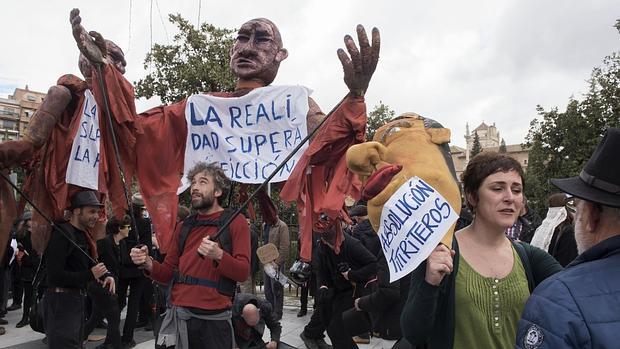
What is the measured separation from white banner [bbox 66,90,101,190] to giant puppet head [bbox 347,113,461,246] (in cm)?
247

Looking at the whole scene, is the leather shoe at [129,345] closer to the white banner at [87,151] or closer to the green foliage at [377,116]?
the white banner at [87,151]

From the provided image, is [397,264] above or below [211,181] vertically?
below

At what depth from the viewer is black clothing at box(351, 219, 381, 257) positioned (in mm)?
5539

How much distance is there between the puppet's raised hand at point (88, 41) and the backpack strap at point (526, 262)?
2.97 m

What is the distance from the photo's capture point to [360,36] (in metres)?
2.96

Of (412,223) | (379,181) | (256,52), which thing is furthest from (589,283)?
(256,52)

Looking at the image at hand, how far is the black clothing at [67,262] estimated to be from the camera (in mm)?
4035

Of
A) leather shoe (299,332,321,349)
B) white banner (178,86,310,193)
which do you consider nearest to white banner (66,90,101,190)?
white banner (178,86,310,193)

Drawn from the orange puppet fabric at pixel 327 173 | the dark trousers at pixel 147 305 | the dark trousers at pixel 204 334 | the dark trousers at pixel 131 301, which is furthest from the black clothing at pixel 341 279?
the dark trousers at pixel 147 305

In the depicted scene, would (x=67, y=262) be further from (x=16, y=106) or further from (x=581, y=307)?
(x=16, y=106)

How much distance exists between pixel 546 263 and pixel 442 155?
0.66 metres

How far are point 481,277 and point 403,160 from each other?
62 cm

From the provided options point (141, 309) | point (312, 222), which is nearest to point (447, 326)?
point (312, 222)

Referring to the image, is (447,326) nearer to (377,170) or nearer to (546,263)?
(546,263)
